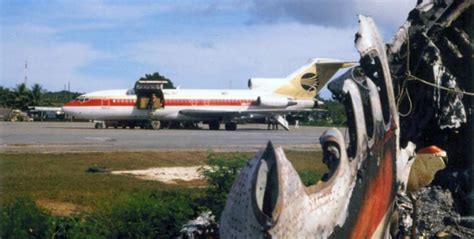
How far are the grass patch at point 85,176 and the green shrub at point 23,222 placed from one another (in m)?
1.39

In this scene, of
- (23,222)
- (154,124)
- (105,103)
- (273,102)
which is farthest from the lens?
(273,102)

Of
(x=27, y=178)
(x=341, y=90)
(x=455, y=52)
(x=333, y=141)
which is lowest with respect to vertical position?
(x=27, y=178)

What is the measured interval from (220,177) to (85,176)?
7.19m

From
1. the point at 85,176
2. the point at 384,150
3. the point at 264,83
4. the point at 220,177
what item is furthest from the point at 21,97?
the point at 384,150

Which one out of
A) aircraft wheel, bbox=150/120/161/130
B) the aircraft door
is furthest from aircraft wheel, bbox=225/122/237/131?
the aircraft door

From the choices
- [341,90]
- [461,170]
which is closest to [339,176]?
[341,90]

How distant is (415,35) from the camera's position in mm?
4371

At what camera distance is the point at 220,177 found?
684 cm

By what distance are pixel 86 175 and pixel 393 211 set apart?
34.4 ft

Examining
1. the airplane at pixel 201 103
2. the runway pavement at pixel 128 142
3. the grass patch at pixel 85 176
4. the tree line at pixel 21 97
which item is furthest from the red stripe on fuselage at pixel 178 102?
the tree line at pixel 21 97

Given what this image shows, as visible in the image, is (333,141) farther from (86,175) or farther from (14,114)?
(14,114)

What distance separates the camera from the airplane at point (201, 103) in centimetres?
4400

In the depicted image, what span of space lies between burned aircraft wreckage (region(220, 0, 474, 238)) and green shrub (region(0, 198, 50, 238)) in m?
2.55

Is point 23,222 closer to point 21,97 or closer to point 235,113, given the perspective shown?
point 235,113
